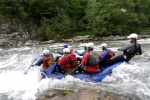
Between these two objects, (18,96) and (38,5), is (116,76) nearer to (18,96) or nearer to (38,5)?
(18,96)

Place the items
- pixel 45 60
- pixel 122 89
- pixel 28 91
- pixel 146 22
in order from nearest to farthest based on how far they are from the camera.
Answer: pixel 122 89
pixel 28 91
pixel 45 60
pixel 146 22

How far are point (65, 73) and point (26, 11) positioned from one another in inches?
1004

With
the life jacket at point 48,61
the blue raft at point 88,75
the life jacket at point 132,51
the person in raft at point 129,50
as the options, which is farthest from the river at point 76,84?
the life jacket at point 48,61

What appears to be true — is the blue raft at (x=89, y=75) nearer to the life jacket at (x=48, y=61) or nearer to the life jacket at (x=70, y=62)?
the life jacket at (x=48, y=61)

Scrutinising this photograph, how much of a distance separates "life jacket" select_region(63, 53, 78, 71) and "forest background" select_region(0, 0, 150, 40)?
2155 centimetres

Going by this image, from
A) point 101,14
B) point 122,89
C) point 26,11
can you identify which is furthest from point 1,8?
point 122,89

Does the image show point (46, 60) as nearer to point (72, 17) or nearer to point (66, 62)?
point (66, 62)

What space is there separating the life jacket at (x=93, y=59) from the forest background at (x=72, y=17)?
2190 cm

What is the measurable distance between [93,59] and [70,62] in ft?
2.85

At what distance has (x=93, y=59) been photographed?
401 inches

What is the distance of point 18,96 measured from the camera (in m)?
9.59

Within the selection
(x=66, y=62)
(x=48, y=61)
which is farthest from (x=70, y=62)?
(x=48, y=61)

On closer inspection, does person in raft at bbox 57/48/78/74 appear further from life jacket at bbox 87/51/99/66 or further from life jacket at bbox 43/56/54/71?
life jacket at bbox 87/51/99/66

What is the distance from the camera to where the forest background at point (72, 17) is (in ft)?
109
